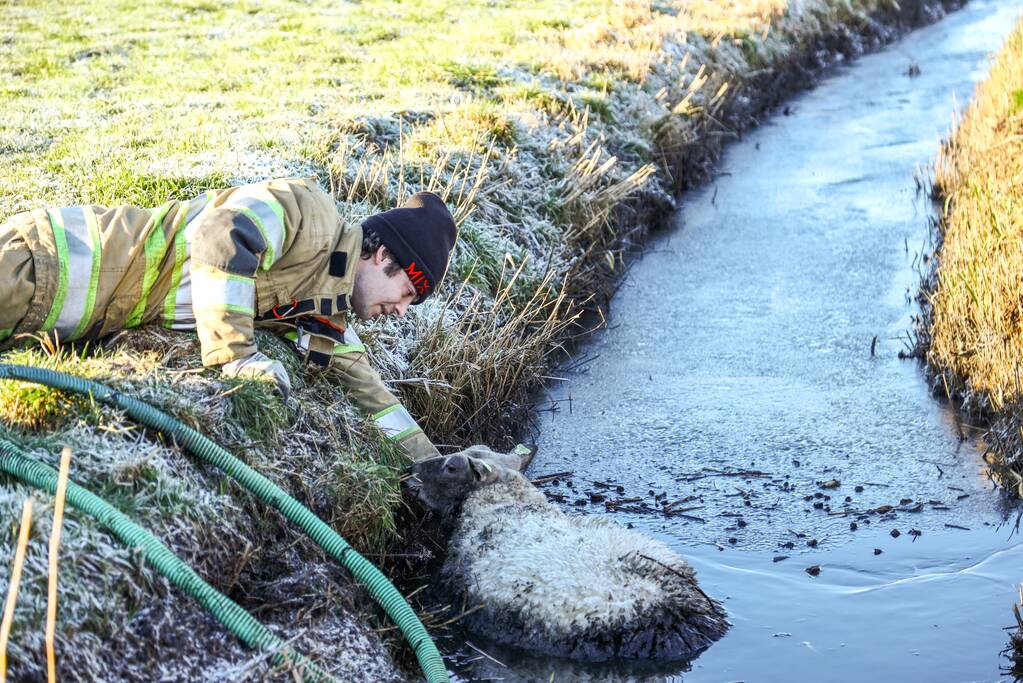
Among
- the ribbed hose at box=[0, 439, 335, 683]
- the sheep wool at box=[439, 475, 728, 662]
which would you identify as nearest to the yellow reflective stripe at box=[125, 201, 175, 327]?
the ribbed hose at box=[0, 439, 335, 683]

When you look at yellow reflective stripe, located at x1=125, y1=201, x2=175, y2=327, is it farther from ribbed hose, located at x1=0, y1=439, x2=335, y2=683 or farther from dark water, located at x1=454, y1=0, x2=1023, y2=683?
dark water, located at x1=454, y1=0, x2=1023, y2=683

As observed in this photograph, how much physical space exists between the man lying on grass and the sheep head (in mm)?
374

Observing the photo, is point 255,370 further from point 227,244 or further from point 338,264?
point 338,264

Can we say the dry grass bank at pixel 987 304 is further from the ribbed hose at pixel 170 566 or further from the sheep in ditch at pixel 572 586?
the ribbed hose at pixel 170 566

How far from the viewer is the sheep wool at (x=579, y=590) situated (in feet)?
14.6

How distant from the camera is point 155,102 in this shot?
31.1 feet

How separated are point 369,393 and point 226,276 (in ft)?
3.75

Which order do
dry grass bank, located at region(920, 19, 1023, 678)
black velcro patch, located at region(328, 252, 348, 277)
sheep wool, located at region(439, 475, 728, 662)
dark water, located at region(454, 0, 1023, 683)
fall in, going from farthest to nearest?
dry grass bank, located at region(920, 19, 1023, 678) < black velcro patch, located at region(328, 252, 348, 277) < dark water, located at region(454, 0, 1023, 683) < sheep wool, located at region(439, 475, 728, 662)

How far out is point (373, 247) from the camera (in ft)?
17.0

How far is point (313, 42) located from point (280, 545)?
30.8 feet

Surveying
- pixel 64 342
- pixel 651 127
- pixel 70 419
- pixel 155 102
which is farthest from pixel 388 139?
pixel 70 419

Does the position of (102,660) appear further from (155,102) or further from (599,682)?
(155,102)

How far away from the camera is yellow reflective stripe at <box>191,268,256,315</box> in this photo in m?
4.62

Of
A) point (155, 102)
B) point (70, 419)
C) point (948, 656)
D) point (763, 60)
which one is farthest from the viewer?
point (763, 60)
